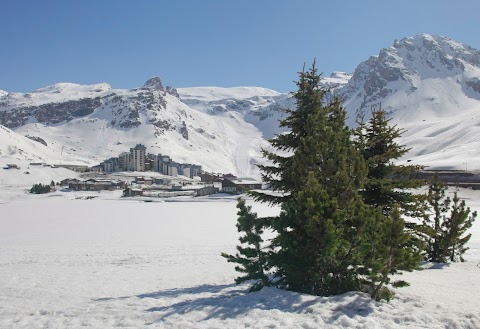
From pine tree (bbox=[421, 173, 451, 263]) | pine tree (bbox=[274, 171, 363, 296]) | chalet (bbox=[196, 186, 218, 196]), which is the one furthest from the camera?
chalet (bbox=[196, 186, 218, 196])

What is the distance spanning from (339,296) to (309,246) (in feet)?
4.91

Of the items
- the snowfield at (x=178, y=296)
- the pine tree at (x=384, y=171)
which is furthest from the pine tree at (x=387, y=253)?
the pine tree at (x=384, y=171)

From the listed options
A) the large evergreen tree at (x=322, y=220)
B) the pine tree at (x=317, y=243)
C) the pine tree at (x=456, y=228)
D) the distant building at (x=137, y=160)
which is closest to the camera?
the pine tree at (x=317, y=243)

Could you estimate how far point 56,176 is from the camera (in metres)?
146

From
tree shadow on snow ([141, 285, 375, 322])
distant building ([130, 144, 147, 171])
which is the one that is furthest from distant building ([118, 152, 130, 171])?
tree shadow on snow ([141, 285, 375, 322])

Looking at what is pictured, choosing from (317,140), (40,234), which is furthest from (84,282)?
(40,234)

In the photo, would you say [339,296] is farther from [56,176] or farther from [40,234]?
[56,176]

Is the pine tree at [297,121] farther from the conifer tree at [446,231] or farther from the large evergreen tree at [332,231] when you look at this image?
the conifer tree at [446,231]

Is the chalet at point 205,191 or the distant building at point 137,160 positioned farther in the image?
the distant building at point 137,160

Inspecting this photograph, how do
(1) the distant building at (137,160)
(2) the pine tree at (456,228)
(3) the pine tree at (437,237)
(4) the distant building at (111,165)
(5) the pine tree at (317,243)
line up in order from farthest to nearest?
(4) the distant building at (111,165) → (1) the distant building at (137,160) → (3) the pine tree at (437,237) → (2) the pine tree at (456,228) → (5) the pine tree at (317,243)

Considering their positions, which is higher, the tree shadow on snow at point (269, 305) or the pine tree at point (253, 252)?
the pine tree at point (253, 252)

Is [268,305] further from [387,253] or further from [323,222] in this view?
[387,253]

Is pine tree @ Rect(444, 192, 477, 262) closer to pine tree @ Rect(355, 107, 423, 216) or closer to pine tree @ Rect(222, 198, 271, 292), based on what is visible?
pine tree @ Rect(355, 107, 423, 216)

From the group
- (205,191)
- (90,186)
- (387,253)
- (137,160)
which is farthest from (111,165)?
(387,253)
